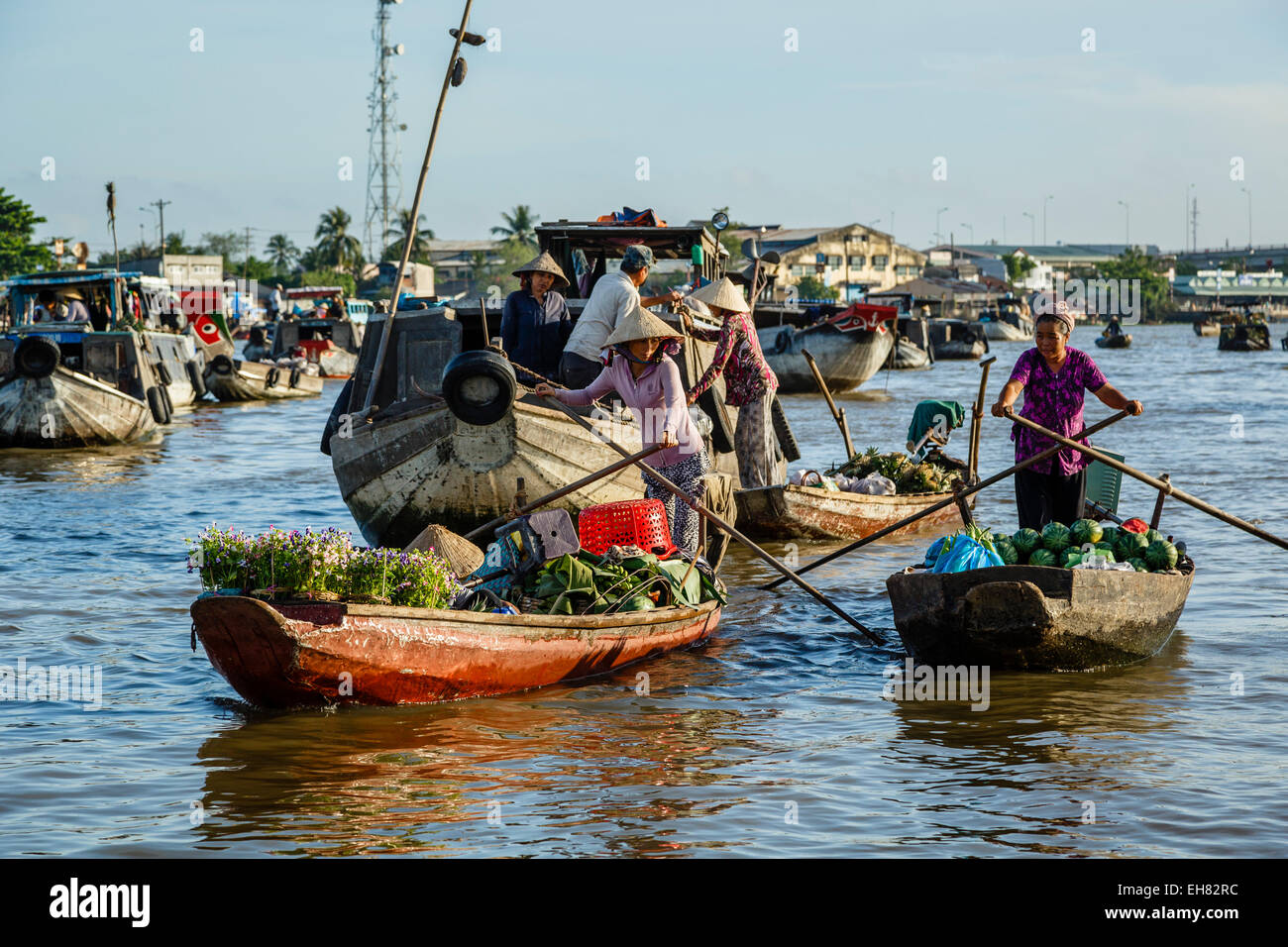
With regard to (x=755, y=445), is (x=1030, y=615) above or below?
below

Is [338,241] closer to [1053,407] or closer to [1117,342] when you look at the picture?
[1117,342]

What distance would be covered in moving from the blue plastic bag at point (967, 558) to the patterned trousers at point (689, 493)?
1583 millimetres

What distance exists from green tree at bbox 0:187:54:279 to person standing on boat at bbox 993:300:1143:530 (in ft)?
171

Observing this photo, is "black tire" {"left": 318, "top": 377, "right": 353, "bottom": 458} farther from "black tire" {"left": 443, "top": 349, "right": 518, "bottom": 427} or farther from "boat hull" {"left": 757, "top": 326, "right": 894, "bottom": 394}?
"boat hull" {"left": 757, "top": 326, "right": 894, "bottom": 394}

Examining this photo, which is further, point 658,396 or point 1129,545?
point 658,396

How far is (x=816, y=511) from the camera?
12219 millimetres

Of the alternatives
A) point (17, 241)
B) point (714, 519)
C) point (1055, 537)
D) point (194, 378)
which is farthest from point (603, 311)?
point (17, 241)

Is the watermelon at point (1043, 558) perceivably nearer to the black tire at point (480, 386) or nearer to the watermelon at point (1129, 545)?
the watermelon at point (1129, 545)

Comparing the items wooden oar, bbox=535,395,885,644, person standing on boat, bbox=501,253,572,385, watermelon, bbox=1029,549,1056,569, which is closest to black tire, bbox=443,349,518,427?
wooden oar, bbox=535,395,885,644

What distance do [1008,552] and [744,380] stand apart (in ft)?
12.3

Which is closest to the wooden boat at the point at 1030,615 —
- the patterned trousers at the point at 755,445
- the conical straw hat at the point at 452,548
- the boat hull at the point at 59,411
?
the conical straw hat at the point at 452,548

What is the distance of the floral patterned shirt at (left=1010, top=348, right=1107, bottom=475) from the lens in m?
7.84

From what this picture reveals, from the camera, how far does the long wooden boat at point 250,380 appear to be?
32.0 m
